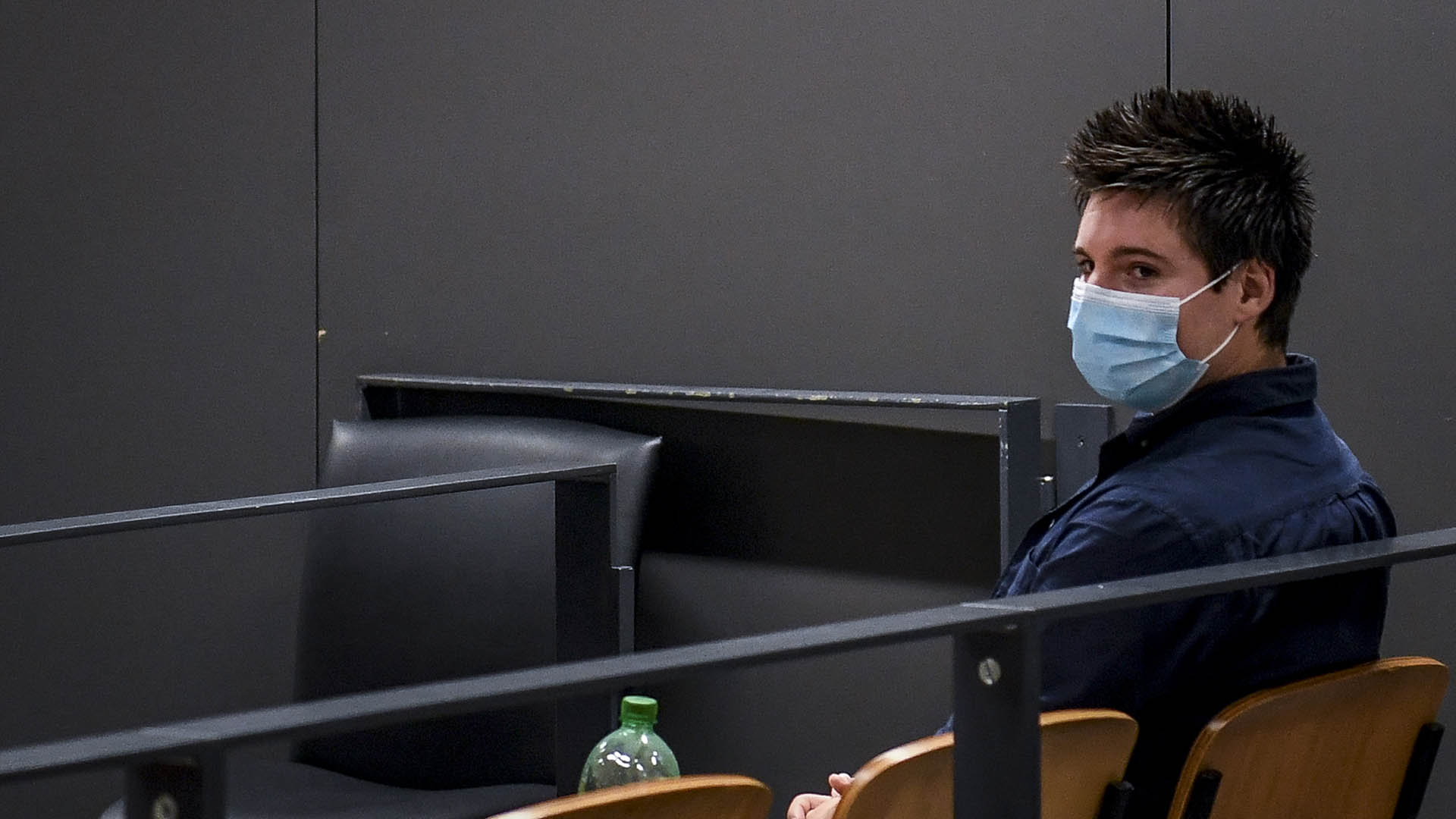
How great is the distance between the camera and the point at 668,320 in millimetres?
3152

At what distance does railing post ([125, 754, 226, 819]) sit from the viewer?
0.80 m

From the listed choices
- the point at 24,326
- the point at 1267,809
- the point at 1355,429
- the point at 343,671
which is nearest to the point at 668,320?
the point at 343,671

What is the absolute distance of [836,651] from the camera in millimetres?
993

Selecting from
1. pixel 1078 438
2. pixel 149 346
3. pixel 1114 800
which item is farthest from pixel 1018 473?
pixel 149 346

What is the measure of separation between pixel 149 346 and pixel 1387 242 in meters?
2.59

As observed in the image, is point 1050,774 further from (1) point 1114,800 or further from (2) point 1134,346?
(2) point 1134,346

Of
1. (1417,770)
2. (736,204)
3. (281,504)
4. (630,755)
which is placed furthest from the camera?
(736,204)

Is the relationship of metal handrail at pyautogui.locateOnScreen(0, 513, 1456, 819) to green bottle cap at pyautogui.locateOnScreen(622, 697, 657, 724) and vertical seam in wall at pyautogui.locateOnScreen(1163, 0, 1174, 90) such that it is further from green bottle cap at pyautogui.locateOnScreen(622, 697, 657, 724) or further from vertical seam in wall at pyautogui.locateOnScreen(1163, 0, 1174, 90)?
vertical seam in wall at pyautogui.locateOnScreen(1163, 0, 1174, 90)

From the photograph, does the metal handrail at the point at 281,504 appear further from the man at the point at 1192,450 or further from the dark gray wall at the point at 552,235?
the dark gray wall at the point at 552,235

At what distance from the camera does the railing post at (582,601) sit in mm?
2234

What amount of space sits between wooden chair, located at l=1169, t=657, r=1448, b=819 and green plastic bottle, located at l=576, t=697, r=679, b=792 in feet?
3.51

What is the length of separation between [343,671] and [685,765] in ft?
2.09

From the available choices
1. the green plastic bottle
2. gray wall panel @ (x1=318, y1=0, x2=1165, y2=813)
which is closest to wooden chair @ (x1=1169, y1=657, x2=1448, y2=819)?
the green plastic bottle

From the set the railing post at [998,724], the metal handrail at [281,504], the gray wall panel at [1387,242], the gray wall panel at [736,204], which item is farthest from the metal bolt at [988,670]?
the gray wall panel at [736,204]
